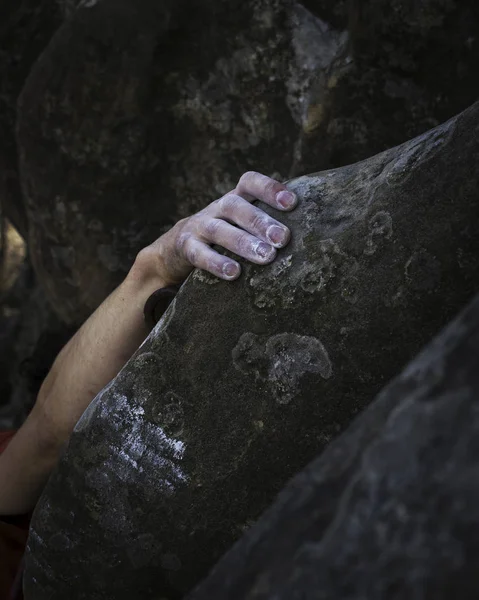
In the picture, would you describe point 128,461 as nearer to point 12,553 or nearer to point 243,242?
point 243,242

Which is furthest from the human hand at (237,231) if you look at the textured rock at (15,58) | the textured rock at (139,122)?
the textured rock at (15,58)

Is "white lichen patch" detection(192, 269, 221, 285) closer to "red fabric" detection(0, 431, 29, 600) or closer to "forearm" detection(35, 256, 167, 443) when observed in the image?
"forearm" detection(35, 256, 167, 443)

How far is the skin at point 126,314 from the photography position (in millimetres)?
949

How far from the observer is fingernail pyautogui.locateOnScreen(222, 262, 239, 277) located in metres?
0.93

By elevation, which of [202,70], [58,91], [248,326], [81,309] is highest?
[58,91]

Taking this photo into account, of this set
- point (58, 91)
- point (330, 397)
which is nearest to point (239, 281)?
point (330, 397)

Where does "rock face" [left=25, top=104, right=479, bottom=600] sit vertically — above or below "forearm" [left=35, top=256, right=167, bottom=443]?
below

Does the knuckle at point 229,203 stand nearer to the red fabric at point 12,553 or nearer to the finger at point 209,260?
the finger at point 209,260

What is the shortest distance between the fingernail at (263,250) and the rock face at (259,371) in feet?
0.04

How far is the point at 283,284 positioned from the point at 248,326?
0.20 ft

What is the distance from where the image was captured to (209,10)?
63.4 inches

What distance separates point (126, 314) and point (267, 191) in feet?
1.04

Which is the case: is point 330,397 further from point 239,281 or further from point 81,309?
point 81,309

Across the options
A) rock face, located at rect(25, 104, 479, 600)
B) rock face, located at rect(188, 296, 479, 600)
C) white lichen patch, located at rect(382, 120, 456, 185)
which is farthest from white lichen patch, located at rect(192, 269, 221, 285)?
rock face, located at rect(188, 296, 479, 600)
